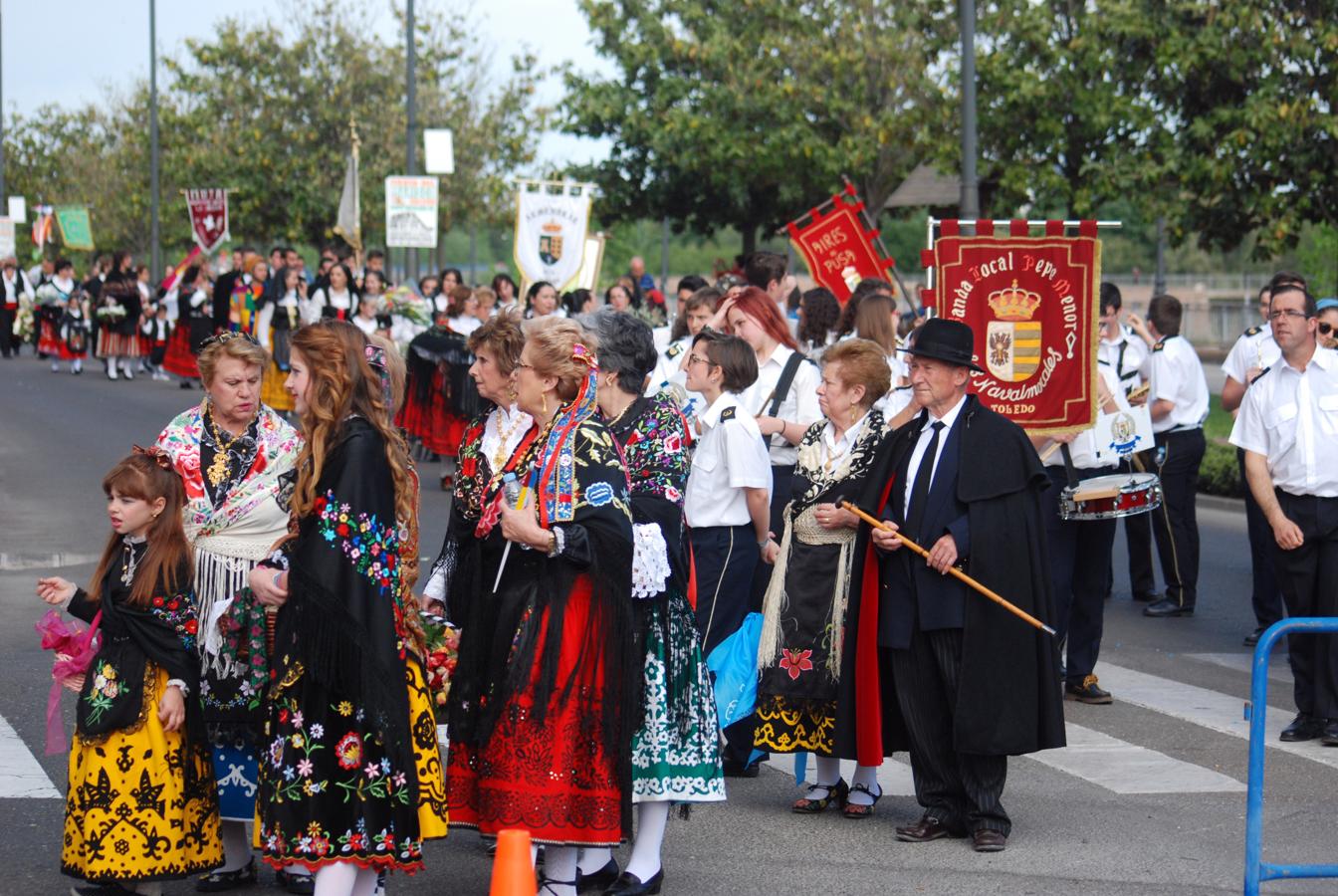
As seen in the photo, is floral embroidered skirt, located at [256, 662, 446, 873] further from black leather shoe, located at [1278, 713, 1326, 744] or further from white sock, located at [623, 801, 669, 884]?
black leather shoe, located at [1278, 713, 1326, 744]

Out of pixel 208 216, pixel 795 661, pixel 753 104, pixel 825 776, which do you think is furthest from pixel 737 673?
pixel 753 104

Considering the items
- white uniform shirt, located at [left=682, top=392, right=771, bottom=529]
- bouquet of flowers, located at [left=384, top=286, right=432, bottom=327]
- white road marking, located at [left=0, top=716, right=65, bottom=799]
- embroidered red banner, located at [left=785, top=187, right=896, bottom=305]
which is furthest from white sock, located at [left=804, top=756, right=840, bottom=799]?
bouquet of flowers, located at [left=384, top=286, right=432, bottom=327]

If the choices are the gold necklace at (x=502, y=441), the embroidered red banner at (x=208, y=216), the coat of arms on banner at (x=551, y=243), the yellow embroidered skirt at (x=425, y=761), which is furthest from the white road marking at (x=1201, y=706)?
the embroidered red banner at (x=208, y=216)

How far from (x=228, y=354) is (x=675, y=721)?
1.97 metres

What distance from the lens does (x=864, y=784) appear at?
7.13 meters

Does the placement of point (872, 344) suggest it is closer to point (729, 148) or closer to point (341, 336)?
point (341, 336)

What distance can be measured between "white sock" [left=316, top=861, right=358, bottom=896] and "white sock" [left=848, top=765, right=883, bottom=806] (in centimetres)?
246

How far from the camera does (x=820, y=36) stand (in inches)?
1396

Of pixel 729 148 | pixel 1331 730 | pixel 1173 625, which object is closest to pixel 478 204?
pixel 729 148

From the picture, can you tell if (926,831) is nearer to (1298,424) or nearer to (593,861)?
(593,861)

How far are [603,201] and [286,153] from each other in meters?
8.66

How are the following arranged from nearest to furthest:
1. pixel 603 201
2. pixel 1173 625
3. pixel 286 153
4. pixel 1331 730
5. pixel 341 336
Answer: pixel 341 336
pixel 1331 730
pixel 1173 625
pixel 603 201
pixel 286 153

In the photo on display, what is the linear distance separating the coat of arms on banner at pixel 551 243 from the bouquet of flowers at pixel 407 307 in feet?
5.72

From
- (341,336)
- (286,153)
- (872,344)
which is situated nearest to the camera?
(341,336)
